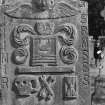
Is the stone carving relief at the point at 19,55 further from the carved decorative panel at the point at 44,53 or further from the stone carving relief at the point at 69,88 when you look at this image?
the stone carving relief at the point at 69,88

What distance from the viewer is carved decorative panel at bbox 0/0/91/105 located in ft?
27.1

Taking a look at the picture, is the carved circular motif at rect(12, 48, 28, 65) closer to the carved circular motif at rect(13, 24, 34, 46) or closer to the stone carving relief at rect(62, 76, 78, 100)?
the carved circular motif at rect(13, 24, 34, 46)

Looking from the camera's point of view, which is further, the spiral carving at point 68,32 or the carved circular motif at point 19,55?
the spiral carving at point 68,32

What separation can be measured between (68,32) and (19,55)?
0.99 meters

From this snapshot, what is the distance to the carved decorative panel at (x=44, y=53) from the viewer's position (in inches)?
325

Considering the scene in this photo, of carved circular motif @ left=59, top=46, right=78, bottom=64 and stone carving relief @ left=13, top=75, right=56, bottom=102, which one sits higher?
carved circular motif @ left=59, top=46, right=78, bottom=64

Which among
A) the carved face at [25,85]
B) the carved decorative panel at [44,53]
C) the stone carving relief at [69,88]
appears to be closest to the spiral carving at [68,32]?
the carved decorative panel at [44,53]

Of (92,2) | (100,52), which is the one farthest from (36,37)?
(92,2)

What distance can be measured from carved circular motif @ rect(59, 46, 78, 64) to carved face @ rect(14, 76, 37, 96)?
0.68 meters

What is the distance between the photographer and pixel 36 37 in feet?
27.2

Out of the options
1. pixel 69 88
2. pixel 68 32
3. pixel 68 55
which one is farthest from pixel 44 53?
pixel 69 88

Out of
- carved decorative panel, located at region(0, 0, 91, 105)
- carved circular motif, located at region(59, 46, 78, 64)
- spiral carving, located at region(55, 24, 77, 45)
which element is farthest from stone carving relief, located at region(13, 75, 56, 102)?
spiral carving, located at region(55, 24, 77, 45)

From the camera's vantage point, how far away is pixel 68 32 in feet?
27.5

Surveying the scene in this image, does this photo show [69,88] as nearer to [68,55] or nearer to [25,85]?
[68,55]
